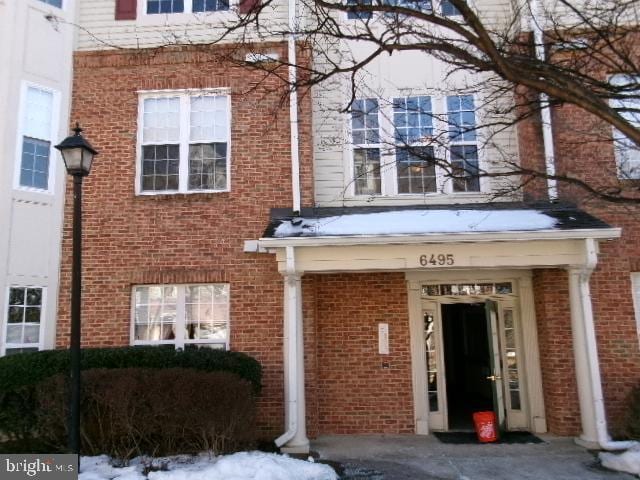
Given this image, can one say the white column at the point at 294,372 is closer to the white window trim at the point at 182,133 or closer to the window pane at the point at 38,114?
the white window trim at the point at 182,133

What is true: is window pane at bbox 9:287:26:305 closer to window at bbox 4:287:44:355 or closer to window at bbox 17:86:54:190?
window at bbox 4:287:44:355

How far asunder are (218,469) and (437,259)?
14.2ft

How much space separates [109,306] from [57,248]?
1.35m

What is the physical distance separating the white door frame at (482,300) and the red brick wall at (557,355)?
154 millimetres

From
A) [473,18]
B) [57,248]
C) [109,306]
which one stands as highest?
[473,18]

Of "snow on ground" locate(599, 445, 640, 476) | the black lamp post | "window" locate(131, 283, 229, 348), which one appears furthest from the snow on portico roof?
"snow on ground" locate(599, 445, 640, 476)

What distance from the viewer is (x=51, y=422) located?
729cm

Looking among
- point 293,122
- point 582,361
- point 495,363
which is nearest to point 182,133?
point 293,122

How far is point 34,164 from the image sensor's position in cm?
943

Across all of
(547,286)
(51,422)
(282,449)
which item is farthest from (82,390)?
(547,286)

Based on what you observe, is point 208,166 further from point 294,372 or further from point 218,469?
point 218,469

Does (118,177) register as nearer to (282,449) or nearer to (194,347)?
(194,347)

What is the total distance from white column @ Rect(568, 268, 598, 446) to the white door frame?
0.81 m

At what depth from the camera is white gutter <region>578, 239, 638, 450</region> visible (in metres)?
8.07
